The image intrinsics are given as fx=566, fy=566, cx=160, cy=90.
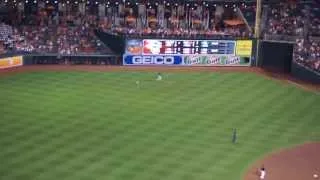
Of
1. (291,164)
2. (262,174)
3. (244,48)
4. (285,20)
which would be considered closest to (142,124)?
(291,164)

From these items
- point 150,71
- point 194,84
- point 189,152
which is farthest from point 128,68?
point 189,152

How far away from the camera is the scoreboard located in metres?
63.4

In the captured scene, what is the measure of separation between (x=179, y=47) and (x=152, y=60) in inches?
134

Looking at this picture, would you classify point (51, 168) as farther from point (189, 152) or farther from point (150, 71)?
point (150, 71)

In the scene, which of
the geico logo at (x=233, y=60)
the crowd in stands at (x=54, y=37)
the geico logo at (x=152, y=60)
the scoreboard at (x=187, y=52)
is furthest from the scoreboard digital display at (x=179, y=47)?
the crowd in stands at (x=54, y=37)

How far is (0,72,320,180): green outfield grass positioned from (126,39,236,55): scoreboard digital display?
21.2ft

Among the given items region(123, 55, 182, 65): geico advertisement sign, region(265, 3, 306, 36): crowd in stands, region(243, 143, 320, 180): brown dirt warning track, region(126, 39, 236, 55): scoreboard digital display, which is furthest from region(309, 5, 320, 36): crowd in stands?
region(243, 143, 320, 180): brown dirt warning track

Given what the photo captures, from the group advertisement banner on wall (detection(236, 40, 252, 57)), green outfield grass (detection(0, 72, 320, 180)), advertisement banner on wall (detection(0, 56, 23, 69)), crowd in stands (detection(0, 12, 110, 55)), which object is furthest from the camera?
advertisement banner on wall (detection(236, 40, 252, 57))

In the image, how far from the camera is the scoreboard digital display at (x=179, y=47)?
63188 mm

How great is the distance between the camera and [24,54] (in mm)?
60969

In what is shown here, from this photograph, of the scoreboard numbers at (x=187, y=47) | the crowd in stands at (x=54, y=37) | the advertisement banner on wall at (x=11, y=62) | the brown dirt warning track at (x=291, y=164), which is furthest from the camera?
the scoreboard numbers at (x=187, y=47)

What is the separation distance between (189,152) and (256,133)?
6.69 metres

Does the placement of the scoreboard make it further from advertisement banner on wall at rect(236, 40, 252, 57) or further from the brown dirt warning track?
the brown dirt warning track

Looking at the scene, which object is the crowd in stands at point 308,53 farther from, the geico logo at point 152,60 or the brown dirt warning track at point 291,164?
the brown dirt warning track at point 291,164
